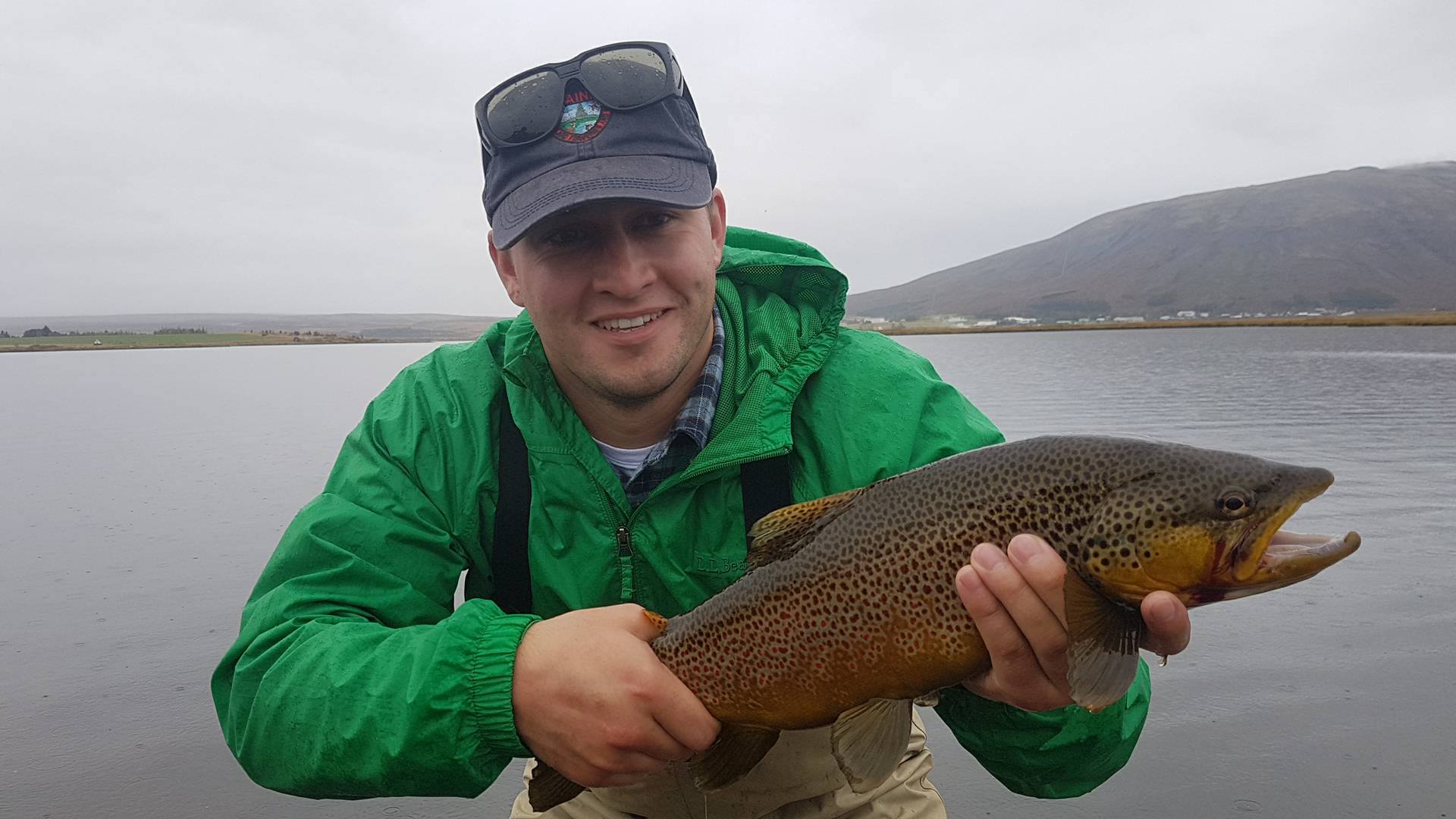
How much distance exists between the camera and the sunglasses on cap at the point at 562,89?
11.1 feet

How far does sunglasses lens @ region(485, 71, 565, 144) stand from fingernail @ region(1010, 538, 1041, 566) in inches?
91.0

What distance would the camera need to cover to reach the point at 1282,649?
20.5 ft

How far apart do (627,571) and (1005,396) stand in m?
20.8

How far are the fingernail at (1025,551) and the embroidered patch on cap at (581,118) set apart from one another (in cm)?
211

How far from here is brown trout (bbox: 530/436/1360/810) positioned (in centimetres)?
227

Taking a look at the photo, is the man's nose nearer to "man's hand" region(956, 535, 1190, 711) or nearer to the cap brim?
the cap brim

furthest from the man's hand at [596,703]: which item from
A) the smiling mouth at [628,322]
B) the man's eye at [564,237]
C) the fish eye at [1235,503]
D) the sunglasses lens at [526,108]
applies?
the sunglasses lens at [526,108]

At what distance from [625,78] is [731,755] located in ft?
8.35

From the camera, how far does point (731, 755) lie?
2.69 meters

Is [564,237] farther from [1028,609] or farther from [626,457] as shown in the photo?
[1028,609]

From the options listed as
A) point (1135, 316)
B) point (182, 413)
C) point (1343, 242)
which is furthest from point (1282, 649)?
point (1343, 242)

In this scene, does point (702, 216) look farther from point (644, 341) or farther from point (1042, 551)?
point (1042, 551)

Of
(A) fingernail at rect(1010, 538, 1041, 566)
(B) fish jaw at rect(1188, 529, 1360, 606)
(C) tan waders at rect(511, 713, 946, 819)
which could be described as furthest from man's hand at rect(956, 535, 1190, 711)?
(C) tan waders at rect(511, 713, 946, 819)

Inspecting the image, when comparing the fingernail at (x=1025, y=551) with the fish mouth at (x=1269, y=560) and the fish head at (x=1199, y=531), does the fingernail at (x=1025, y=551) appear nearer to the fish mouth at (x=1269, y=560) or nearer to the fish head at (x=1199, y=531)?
the fish head at (x=1199, y=531)
